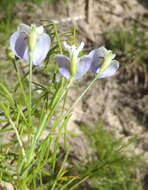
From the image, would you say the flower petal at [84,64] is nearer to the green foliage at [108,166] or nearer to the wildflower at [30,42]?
the wildflower at [30,42]

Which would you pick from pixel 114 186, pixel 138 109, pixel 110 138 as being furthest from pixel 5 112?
pixel 138 109

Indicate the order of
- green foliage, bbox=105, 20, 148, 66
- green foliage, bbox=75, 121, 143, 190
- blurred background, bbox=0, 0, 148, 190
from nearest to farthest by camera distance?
1. green foliage, bbox=75, 121, 143, 190
2. blurred background, bbox=0, 0, 148, 190
3. green foliage, bbox=105, 20, 148, 66

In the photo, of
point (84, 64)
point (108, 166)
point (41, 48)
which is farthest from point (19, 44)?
point (108, 166)

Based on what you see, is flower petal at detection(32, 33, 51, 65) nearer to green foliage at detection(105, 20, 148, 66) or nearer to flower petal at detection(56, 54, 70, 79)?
flower petal at detection(56, 54, 70, 79)

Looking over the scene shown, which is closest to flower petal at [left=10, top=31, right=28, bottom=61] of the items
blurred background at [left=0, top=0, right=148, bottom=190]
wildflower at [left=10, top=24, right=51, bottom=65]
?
wildflower at [left=10, top=24, right=51, bottom=65]

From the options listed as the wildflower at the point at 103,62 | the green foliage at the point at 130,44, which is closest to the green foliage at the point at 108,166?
the green foliage at the point at 130,44

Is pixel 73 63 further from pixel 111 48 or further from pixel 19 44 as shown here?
pixel 111 48

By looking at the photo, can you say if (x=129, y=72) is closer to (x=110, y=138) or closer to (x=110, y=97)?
(x=110, y=97)
